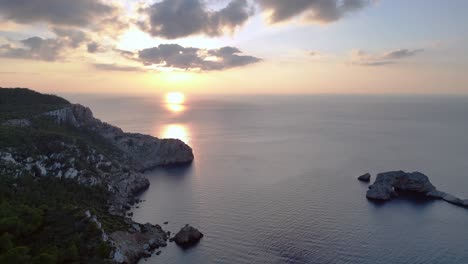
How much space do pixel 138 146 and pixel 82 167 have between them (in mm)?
50814

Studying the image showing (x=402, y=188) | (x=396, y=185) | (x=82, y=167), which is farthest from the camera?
(x=396, y=185)

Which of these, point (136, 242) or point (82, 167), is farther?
point (82, 167)

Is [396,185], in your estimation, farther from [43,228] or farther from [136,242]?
[43,228]

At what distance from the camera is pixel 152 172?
14425cm

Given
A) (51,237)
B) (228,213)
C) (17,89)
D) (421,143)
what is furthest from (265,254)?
(421,143)

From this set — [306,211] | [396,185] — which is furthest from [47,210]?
[396,185]

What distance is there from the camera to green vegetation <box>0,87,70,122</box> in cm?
12909

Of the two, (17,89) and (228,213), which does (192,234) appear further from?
(17,89)

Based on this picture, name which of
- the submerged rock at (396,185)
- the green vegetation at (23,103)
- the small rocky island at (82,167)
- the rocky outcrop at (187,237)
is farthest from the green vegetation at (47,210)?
the submerged rock at (396,185)

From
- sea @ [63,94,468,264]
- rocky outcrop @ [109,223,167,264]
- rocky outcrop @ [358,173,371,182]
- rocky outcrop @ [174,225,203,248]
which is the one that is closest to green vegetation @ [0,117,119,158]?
sea @ [63,94,468,264]

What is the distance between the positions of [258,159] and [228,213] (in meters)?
67.8

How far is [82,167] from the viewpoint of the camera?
10606 centimetres

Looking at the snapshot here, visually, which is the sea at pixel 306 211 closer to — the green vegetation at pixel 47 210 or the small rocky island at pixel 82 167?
the small rocky island at pixel 82 167

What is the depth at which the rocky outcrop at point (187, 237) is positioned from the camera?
263ft
